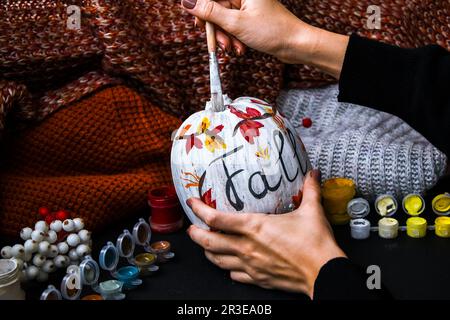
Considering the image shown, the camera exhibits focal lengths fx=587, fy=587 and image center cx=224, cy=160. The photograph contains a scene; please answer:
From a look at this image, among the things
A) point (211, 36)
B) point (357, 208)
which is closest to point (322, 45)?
point (211, 36)

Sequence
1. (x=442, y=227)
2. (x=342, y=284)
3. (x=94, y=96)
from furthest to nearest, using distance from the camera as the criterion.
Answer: (x=94, y=96)
(x=442, y=227)
(x=342, y=284)

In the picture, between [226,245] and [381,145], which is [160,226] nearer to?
[226,245]

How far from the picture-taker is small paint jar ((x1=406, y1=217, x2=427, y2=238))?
104 centimetres

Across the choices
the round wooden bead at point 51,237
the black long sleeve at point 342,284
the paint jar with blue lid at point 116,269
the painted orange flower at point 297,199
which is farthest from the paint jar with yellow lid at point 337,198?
the round wooden bead at point 51,237

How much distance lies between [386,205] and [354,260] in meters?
0.17

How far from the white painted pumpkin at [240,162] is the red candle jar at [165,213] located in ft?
0.37

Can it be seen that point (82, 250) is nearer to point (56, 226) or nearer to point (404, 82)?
point (56, 226)

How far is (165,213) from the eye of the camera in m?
1.07

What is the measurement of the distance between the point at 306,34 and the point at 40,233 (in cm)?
57

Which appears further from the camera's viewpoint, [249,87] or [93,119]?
[249,87]

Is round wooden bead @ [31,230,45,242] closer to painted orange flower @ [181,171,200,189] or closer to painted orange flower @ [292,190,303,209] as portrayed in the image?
painted orange flower @ [181,171,200,189]

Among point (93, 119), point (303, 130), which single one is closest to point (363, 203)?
point (303, 130)

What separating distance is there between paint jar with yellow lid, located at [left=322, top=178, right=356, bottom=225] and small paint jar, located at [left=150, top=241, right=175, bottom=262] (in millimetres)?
294

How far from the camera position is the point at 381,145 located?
3.75 ft
